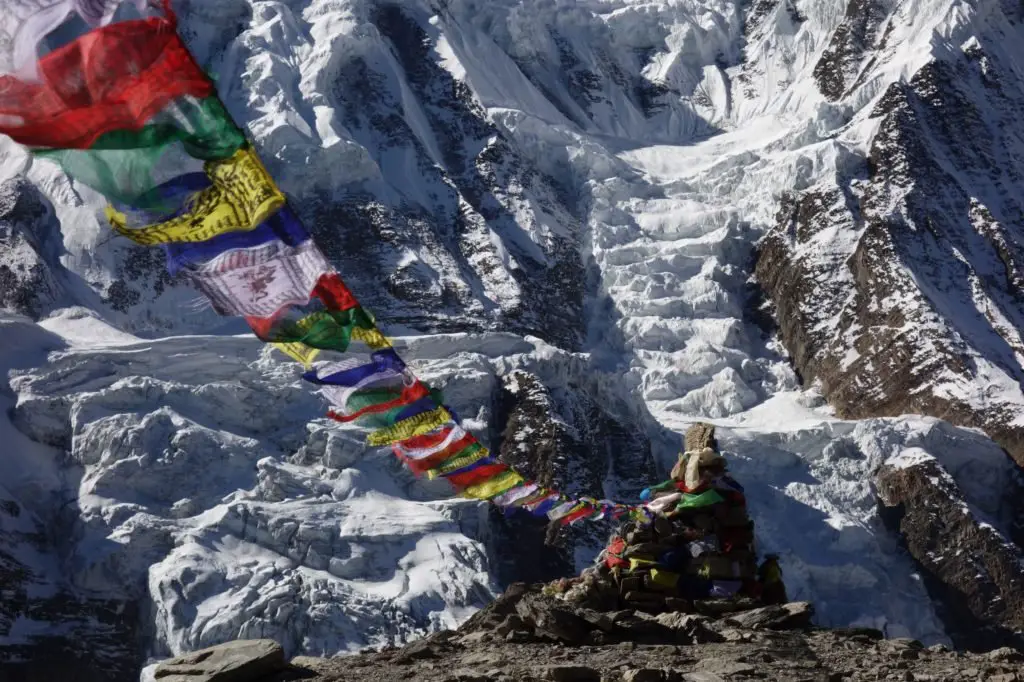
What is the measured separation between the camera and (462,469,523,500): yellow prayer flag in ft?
79.6

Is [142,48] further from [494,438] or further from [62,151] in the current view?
[494,438]

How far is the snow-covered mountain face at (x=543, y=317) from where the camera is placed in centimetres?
4891

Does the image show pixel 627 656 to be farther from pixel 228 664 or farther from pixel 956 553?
pixel 956 553

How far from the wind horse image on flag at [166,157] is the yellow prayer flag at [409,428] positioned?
2.76 meters

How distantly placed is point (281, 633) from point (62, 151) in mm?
33611

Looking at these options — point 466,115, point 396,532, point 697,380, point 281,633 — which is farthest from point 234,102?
point 281,633

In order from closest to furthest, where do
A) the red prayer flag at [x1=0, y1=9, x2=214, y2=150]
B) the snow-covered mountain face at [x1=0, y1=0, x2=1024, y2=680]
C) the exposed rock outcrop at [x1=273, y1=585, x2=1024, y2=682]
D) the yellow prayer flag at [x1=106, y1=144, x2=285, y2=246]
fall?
the red prayer flag at [x1=0, y1=9, x2=214, y2=150] → the exposed rock outcrop at [x1=273, y1=585, x2=1024, y2=682] → the yellow prayer flag at [x1=106, y1=144, x2=285, y2=246] → the snow-covered mountain face at [x1=0, y1=0, x2=1024, y2=680]

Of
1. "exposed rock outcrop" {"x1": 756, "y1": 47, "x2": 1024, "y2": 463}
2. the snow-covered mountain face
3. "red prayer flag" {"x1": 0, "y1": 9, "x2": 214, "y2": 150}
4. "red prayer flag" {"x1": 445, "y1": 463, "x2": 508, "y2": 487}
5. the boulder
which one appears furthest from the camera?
"exposed rock outcrop" {"x1": 756, "y1": 47, "x2": 1024, "y2": 463}

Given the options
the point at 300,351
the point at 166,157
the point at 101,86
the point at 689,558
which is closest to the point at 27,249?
the point at 300,351

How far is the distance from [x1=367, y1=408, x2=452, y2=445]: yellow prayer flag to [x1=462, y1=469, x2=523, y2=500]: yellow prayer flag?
320cm

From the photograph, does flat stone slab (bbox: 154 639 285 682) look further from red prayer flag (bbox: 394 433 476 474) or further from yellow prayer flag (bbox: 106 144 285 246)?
red prayer flag (bbox: 394 433 476 474)

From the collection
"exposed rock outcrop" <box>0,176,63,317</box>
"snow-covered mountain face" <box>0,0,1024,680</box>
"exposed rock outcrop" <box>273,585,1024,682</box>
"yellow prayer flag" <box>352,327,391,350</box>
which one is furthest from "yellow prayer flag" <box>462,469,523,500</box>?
"exposed rock outcrop" <box>0,176,63,317</box>

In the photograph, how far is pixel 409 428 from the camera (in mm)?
20594

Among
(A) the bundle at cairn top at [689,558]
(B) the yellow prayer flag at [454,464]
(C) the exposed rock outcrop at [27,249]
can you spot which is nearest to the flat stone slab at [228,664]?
(A) the bundle at cairn top at [689,558]
